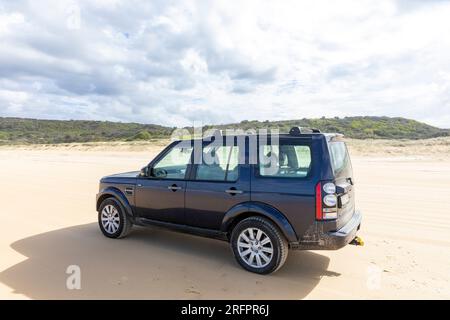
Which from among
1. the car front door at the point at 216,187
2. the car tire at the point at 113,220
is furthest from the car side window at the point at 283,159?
the car tire at the point at 113,220

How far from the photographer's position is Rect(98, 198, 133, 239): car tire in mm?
5719

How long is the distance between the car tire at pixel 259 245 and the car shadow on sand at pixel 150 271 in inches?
6.3

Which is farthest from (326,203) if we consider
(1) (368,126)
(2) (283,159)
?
(1) (368,126)

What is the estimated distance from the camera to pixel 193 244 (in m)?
5.54

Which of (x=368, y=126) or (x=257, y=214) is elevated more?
(x=368, y=126)

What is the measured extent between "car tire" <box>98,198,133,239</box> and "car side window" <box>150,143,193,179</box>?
0.92 meters

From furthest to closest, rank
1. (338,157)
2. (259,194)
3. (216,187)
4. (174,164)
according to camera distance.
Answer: (174,164), (216,187), (338,157), (259,194)

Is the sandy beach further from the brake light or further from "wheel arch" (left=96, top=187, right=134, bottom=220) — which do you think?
the brake light

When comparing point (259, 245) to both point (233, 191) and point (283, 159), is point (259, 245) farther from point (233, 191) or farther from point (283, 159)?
point (283, 159)

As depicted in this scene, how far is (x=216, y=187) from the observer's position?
471 cm

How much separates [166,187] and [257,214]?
158 centimetres

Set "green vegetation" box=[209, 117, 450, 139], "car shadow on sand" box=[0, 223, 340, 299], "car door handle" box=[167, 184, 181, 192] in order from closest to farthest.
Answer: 1. "car shadow on sand" box=[0, 223, 340, 299]
2. "car door handle" box=[167, 184, 181, 192]
3. "green vegetation" box=[209, 117, 450, 139]

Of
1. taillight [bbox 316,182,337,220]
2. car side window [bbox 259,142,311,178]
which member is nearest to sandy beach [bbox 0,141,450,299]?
taillight [bbox 316,182,337,220]

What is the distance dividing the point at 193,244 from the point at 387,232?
11.4 ft
